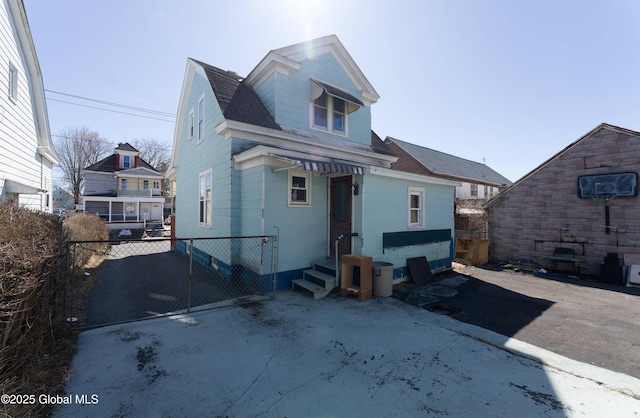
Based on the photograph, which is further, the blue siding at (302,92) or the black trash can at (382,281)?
the blue siding at (302,92)

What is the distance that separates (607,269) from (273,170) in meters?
11.4

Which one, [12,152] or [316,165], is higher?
[12,152]

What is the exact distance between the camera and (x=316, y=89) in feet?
28.8

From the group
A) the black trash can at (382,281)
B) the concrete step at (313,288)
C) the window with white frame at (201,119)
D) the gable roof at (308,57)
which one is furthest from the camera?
the window with white frame at (201,119)

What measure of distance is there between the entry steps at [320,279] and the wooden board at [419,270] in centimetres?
245

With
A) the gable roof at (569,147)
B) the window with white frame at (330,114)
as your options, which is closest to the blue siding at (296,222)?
the window with white frame at (330,114)

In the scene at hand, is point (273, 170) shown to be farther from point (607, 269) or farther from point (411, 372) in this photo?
point (607, 269)

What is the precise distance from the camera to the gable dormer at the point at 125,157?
1115 inches

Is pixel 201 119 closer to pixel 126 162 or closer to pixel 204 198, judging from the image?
pixel 204 198

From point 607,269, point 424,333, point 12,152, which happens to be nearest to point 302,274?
point 424,333

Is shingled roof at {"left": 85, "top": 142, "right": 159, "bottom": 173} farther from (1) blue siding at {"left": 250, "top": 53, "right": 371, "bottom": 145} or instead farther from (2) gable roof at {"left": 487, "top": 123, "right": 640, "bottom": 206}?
(2) gable roof at {"left": 487, "top": 123, "right": 640, "bottom": 206}

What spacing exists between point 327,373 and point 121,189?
104 feet

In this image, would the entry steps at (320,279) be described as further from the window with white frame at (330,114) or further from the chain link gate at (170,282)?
the window with white frame at (330,114)

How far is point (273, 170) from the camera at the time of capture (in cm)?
679
